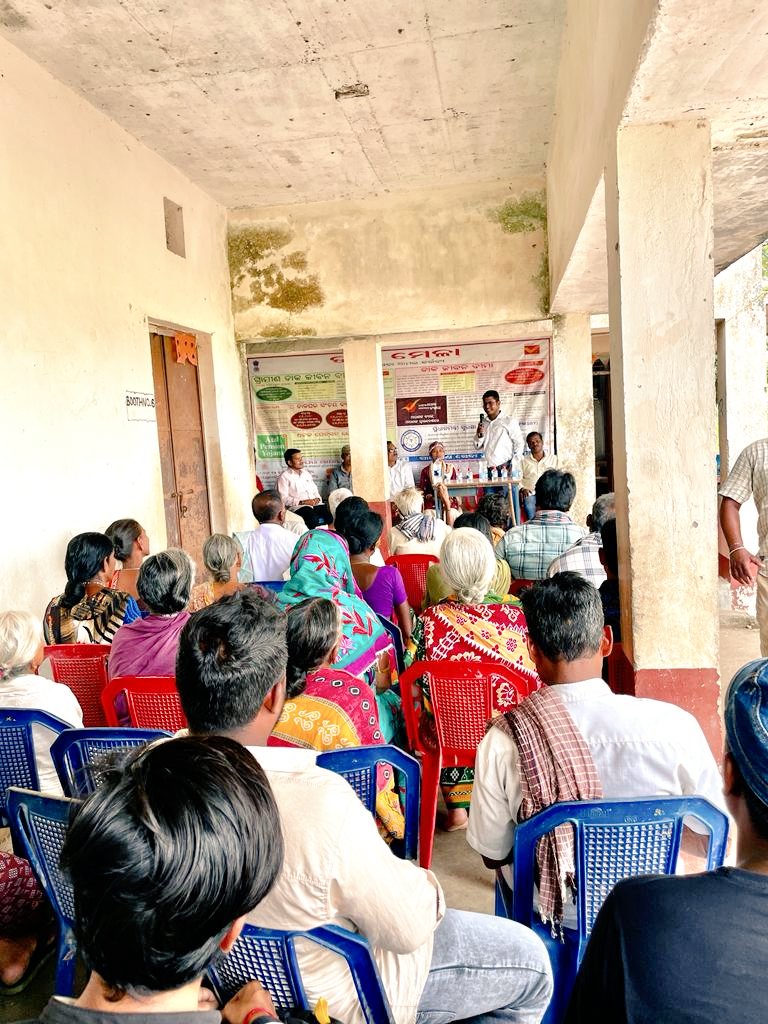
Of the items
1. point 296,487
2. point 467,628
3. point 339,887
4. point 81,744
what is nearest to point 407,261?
point 296,487

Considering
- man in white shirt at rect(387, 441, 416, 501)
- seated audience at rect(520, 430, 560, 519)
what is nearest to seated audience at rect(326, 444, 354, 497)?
man in white shirt at rect(387, 441, 416, 501)

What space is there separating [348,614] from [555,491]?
5.34 feet

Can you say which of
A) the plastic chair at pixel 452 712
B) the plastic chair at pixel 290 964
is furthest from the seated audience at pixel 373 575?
the plastic chair at pixel 290 964

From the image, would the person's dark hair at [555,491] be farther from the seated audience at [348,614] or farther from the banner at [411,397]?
the banner at [411,397]

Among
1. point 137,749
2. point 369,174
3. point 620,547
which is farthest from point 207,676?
point 369,174

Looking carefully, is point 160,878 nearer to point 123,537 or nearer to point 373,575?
point 373,575

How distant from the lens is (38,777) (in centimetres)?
212

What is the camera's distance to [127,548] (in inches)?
148

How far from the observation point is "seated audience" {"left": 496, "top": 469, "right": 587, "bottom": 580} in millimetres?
3754

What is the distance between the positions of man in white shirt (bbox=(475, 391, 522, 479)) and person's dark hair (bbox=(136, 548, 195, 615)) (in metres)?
Result: 6.60

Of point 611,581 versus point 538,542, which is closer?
point 611,581

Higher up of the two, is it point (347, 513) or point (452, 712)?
point (347, 513)

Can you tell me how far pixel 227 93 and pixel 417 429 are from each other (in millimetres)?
5022

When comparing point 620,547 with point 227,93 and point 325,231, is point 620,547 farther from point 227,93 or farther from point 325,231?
point 325,231
